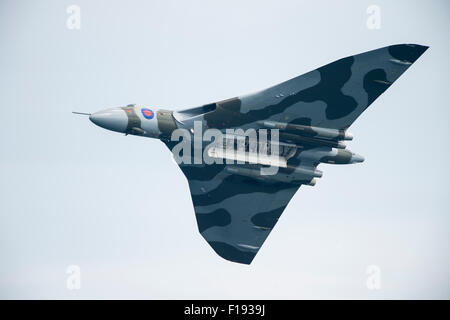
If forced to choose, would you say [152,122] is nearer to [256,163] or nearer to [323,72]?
[256,163]

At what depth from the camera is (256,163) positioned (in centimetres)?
2972

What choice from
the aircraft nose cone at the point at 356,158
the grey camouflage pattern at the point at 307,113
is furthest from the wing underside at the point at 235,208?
the aircraft nose cone at the point at 356,158

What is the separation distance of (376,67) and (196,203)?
11.8m

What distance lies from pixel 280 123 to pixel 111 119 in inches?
279

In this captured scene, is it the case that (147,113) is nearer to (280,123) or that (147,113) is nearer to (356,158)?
(280,123)

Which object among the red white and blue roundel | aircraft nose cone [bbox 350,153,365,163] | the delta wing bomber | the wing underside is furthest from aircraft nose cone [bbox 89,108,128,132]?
aircraft nose cone [bbox 350,153,365,163]

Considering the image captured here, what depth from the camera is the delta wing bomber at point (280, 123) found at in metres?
27.2

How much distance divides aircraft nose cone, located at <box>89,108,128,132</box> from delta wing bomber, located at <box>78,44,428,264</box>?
41 mm

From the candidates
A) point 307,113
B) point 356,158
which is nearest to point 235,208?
point 356,158

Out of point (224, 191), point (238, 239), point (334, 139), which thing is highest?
point (334, 139)

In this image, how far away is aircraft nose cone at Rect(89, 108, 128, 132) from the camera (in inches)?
1084

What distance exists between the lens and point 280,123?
2803 centimetres

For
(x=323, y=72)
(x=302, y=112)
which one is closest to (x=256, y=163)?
(x=302, y=112)

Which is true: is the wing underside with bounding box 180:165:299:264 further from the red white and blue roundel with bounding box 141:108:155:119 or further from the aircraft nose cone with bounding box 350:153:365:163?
the red white and blue roundel with bounding box 141:108:155:119
